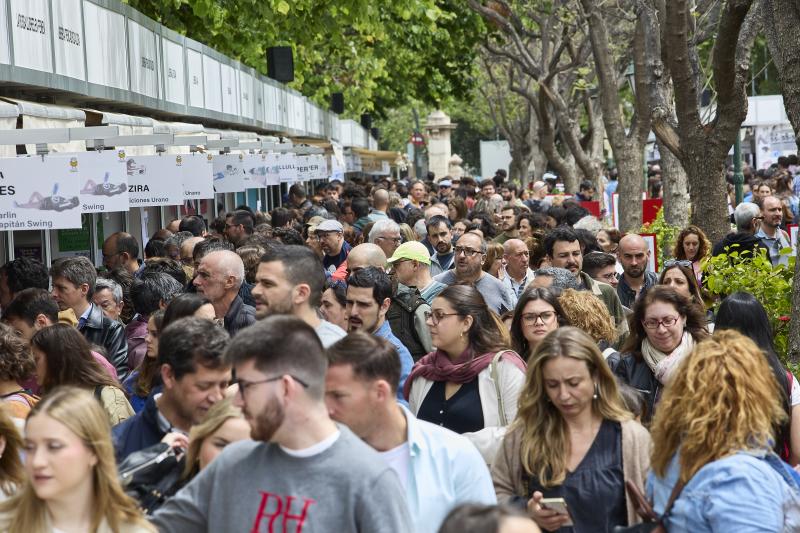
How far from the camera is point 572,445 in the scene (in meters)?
5.32

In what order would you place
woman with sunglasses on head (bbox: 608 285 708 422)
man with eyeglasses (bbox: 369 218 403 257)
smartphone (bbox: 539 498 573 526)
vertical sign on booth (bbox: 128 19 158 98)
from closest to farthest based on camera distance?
smartphone (bbox: 539 498 573 526) → woman with sunglasses on head (bbox: 608 285 708 422) → man with eyeglasses (bbox: 369 218 403 257) → vertical sign on booth (bbox: 128 19 158 98)

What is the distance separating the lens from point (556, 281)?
28.9ft

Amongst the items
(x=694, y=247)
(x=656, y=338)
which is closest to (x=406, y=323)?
(x=656, y=338)

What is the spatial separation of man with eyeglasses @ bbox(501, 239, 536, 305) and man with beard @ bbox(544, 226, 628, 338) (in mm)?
205

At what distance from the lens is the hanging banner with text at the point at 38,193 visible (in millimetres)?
8938

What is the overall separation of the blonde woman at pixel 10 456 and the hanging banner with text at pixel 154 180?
7.84m

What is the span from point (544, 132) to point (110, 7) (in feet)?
59.8

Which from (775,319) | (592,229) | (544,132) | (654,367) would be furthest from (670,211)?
(544,132)

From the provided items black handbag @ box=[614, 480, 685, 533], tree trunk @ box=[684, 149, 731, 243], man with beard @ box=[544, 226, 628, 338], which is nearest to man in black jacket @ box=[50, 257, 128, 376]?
man with beard @ box=[544, 226, 628, 338]

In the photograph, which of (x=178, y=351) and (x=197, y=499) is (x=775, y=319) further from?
(x=197, y=499)

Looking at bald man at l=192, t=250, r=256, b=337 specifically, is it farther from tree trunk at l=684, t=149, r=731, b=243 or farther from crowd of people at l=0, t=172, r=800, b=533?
tree trunk at l=684, t=149, r=731, b=243

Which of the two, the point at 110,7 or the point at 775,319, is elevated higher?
the point at 110,7

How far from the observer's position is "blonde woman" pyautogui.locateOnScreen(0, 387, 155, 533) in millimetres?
4023

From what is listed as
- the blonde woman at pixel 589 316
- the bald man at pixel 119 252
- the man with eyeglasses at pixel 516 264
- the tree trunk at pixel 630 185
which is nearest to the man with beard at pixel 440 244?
the man with eyeglasses at pixel 516 264
